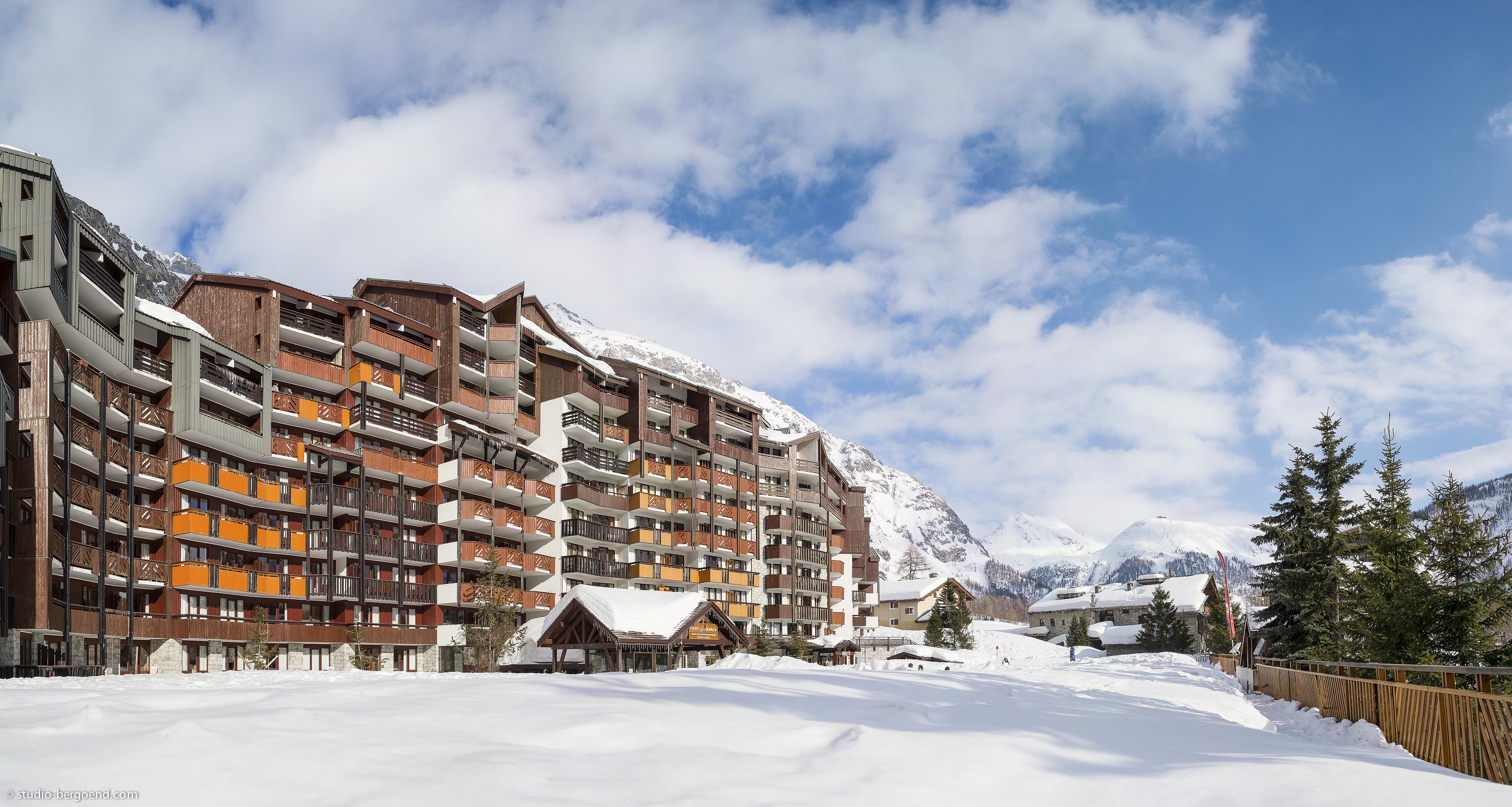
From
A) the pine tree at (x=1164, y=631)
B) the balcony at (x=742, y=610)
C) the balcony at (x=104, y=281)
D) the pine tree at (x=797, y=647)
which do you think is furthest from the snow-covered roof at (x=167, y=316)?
the pine tree at (x=1164, y=631)

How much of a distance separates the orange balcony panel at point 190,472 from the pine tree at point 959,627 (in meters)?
70.1

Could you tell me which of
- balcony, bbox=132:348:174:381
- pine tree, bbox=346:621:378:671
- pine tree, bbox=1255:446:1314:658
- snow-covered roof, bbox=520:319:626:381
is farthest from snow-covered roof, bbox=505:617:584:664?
pine tree, bbox=1255:446:1314:658

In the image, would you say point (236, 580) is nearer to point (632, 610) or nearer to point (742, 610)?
point (632, 610)

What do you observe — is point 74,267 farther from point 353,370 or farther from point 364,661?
point 364,661

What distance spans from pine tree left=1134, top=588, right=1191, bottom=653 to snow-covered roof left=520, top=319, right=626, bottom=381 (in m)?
61.0

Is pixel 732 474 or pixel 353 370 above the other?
pixel 353 370

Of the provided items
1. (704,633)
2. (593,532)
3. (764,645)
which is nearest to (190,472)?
(704,633)

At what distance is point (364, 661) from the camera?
47844 millimetres

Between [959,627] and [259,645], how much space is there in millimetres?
71459

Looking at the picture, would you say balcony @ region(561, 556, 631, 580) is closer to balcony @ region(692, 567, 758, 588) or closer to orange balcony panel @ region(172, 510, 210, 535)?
balcony @ region(692, 567, 758, 588)

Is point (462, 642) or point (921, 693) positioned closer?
point (921, 693)

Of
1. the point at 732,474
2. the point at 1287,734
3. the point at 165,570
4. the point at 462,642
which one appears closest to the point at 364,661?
the point at 462,642

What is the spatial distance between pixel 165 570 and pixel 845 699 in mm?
35871

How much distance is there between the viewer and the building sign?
4512 cm
